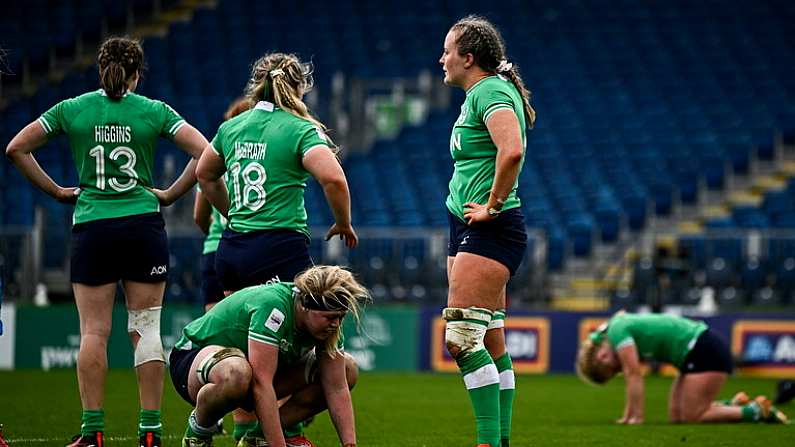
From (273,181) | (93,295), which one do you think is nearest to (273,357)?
(273,181)

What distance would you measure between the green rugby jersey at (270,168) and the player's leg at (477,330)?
867 millimetres

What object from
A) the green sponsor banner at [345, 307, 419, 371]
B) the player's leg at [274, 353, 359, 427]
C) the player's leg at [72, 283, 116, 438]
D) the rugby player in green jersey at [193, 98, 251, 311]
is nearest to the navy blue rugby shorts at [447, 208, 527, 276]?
the player's leg at [274, 353, 359, 427]

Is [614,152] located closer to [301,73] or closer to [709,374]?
[709,374]

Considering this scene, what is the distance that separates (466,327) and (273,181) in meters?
1.17

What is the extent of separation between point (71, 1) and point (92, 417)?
68.1 feet

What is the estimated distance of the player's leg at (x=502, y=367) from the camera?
636cm

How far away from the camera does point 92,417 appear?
6.32 meters

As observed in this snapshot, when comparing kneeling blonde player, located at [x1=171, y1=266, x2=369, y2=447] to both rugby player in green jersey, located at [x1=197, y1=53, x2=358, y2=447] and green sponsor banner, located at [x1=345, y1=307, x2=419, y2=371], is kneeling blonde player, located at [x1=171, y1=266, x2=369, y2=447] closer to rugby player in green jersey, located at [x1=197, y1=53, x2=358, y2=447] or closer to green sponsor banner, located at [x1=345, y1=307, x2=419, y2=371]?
rugby player in green jersey, located at [x1=197, y1=53, x2=358, y2=447]

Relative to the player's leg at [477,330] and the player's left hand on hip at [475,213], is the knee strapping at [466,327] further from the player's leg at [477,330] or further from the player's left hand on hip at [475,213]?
the player's left hand on hip at [475,213]

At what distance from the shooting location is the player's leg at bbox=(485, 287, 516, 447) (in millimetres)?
6355

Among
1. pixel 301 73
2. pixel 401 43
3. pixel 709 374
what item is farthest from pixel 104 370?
pixel 401 43

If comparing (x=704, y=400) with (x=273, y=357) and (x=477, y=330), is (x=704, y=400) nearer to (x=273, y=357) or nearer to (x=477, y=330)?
(x=477, y=330)

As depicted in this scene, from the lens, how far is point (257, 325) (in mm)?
5625

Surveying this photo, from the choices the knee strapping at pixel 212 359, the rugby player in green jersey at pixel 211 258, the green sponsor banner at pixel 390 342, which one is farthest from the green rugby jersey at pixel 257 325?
the green sponsor banner at pixel 390 342
